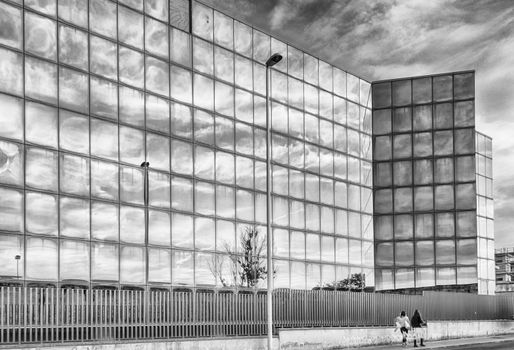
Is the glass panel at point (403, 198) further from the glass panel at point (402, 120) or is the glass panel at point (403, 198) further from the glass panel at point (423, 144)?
the glass panel at point (402, 120)

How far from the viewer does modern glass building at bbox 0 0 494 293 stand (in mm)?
32438

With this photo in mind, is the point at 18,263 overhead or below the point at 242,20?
below

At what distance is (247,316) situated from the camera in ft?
103

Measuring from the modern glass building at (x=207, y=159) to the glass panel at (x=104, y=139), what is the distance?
0.07 m

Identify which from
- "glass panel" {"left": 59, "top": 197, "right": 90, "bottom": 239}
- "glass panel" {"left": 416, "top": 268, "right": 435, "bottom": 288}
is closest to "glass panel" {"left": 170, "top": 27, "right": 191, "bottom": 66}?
"glass panel" {"left": 59, "top": 197, "right": 90, "bottom": 239}

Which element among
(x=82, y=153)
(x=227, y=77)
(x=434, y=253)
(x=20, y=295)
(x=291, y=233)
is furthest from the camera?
(x=434, y=253)

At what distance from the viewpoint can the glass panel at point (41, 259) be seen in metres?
31.4

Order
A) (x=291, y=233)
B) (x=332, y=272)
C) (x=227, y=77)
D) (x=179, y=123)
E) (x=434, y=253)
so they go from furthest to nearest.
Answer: (x=434, y=253), (x=332, y=272), (x=291, y=233), (x=227, y=77), (x=179, y=123)

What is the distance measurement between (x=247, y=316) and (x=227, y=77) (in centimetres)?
1601

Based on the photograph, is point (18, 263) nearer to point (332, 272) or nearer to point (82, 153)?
point (82, 153)

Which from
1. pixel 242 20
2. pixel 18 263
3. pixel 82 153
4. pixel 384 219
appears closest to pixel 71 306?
pixel 18 263

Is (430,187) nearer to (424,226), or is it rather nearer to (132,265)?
(424,226)

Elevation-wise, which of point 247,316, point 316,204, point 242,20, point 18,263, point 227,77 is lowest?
point 247,316

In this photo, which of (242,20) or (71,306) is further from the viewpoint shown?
(242,20)
